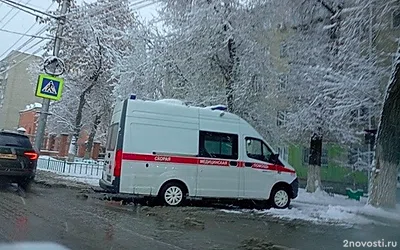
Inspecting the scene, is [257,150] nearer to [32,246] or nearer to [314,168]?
[314,168]

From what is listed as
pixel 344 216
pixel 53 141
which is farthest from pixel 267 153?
pixel 53 141

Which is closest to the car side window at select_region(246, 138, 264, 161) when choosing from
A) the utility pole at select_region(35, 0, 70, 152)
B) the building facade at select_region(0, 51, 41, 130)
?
the utility pole at select_region(35, 0, 70, 152)

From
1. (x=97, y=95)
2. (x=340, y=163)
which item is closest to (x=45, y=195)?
(x=340, y=163)

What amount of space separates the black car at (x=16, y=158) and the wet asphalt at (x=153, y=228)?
1.25m

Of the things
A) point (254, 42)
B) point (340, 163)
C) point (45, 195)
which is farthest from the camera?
Result: point (340, 163)

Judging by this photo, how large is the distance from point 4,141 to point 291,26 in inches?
446

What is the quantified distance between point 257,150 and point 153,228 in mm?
5400

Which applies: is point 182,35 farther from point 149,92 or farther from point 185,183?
point 185,183

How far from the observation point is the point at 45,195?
12875 mm

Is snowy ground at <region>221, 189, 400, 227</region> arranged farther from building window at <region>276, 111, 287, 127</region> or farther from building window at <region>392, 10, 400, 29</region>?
building window at <region>276, 111, 287, 127</region>

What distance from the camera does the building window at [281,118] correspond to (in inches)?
753

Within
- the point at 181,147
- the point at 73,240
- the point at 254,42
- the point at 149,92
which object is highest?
the point at 254,42

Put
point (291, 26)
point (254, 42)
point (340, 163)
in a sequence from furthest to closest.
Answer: point (340, 163)
point (254, 42)
point (291, 26)

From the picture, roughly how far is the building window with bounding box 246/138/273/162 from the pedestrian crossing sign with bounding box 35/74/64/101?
8054 mm
